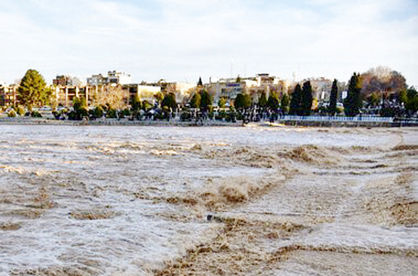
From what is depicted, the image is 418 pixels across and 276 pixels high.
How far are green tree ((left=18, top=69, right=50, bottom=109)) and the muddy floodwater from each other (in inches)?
1791

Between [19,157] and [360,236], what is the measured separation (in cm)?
903

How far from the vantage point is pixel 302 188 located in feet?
23.4

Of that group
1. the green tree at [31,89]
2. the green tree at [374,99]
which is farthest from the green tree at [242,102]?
the green tree at [31,89]

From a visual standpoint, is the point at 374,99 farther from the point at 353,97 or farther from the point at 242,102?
the point at 242,102

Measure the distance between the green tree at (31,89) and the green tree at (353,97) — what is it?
35.2 m

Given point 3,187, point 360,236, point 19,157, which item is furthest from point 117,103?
point 360,236

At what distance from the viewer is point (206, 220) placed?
16.0 feet

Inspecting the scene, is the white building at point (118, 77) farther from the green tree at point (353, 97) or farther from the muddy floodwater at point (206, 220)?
the muddy floodwater at point (206, 220)

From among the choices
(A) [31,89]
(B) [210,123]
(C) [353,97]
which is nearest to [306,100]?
(C) [353,97]

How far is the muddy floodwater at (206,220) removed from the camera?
3432 mm

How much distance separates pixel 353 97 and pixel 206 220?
113 ft

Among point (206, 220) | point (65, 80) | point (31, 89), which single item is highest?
point (65, 80)

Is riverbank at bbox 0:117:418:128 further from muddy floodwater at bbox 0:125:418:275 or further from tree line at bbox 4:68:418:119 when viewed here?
muddy floodwater at bbox 0:125:418:275

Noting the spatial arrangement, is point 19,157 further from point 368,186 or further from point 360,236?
point 360,236
